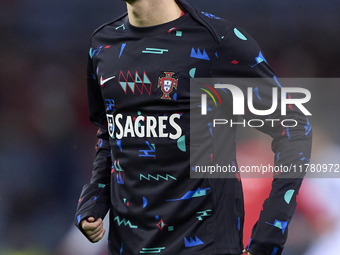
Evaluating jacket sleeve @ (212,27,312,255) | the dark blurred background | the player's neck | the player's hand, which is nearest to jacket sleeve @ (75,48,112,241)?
the player's hand

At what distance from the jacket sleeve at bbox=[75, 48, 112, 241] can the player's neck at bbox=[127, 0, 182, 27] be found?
0.26m

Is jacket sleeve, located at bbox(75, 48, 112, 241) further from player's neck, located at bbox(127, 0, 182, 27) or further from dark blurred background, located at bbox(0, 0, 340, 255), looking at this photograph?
dark blurred background, located at bbox(0, 0, 340, 255)

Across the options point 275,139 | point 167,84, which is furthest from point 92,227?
point 275,139

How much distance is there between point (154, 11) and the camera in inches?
57.5

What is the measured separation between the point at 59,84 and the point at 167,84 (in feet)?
6.73

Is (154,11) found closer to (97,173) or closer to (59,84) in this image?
(97,173)

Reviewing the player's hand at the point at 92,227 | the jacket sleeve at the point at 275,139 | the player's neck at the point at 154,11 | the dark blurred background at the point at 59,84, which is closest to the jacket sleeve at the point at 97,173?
the player's hand at the point at 92,227

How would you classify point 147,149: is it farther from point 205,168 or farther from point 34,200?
point 34,200

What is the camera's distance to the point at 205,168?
1382 millimetres

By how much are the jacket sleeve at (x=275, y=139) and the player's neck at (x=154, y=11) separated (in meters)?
0.18

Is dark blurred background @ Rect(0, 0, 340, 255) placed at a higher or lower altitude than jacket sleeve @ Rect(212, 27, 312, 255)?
lower

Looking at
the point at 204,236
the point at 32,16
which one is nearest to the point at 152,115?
the point at 204,236

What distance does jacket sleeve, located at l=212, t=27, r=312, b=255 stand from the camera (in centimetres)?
130

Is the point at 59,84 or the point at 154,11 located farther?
the point at 59,84
